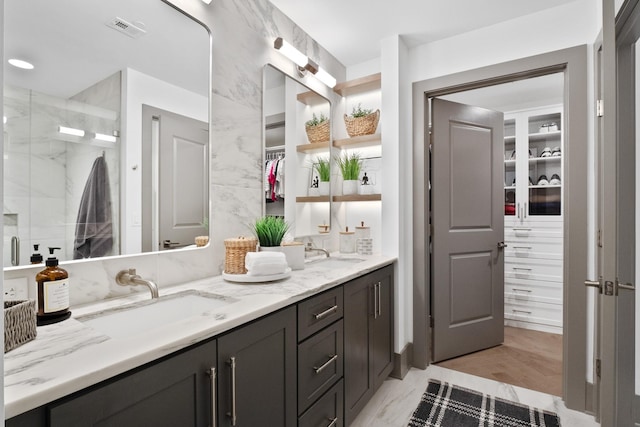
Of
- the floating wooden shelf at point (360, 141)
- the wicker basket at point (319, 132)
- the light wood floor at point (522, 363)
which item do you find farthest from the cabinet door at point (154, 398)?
the light wood floor at point (522, 363)

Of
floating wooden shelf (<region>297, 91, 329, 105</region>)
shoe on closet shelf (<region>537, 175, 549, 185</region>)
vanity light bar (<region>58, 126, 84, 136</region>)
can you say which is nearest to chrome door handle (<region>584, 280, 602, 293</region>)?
vanity light bar (<region>58, 126, 84, 136</region>)

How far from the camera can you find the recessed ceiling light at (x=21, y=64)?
1029mm

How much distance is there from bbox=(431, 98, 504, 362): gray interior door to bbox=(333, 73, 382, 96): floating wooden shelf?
1.73 ft

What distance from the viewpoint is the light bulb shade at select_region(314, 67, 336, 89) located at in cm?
251

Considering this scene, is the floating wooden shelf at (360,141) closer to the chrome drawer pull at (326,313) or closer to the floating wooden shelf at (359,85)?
the floating wooden shelf at (359,85)

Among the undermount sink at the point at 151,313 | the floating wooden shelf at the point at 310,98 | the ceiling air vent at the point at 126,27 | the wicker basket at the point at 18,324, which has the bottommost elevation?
the undermount sink at the point at 151,313

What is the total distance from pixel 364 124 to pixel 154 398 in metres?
2.40

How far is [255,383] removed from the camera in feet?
3.57

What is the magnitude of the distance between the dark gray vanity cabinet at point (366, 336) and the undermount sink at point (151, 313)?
0.73 metres

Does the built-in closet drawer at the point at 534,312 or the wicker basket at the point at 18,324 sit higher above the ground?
the wicker basket at the point at 18,324

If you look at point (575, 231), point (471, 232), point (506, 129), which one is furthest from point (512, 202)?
point (575, 231)

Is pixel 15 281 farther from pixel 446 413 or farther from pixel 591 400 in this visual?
pixel 591 400

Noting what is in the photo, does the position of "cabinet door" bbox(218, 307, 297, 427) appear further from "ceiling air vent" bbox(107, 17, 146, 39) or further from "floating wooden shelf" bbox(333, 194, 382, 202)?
"floating wooden shelf" bbox(333, 194, 382, 202)

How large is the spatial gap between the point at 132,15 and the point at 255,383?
1.52 m
